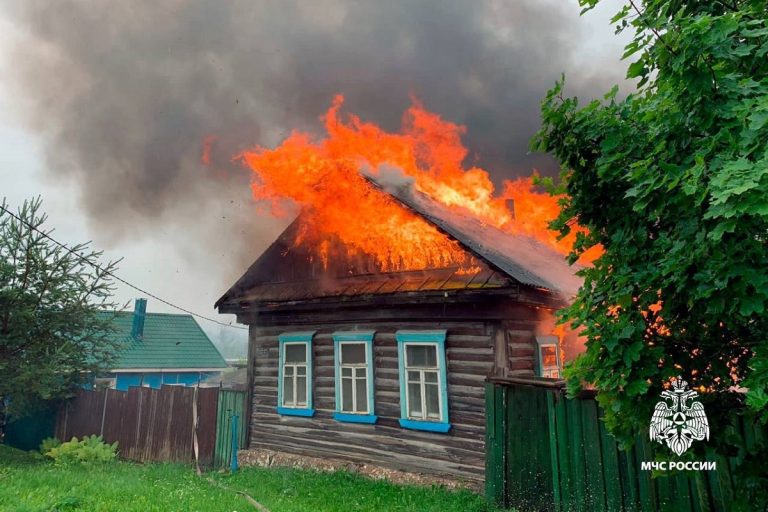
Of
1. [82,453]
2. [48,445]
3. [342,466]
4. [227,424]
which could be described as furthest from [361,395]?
[48,445]

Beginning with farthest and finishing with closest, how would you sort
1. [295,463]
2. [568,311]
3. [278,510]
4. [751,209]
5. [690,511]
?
[295,463] < [278,510] < [690,511] < [568,311] < [751,209]

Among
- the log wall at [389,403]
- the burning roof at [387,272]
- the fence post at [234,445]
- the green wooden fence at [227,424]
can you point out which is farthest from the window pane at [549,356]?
the fence post at [234,445]

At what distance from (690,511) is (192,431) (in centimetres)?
1137

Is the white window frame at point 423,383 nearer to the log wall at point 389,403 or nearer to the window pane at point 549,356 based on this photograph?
the log wall at point 389,403

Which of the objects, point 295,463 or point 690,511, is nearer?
point 690,511

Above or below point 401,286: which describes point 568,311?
below

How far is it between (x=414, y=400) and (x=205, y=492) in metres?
4.29

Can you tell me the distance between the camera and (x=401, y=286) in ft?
32.3

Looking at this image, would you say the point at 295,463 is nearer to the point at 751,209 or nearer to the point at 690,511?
the point at 690,511

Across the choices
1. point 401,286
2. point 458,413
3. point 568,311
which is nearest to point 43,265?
point 401,286

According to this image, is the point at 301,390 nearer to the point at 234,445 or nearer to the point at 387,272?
the point at 234,445

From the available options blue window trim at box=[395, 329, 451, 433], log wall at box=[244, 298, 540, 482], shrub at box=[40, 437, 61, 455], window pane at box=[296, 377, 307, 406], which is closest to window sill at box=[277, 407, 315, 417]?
log wall at box=[244, 298, 540, 482]

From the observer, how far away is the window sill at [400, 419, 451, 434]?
9016 mm

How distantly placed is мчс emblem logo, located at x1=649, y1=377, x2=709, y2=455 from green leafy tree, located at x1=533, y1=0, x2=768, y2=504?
97 mm
